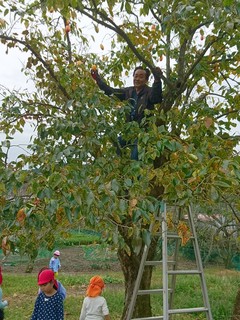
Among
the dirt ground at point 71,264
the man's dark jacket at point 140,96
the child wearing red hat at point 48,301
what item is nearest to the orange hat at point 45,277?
the child wearing red hat at point 48,301

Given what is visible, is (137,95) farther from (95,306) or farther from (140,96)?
(95,306)

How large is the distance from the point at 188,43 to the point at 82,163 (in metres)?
2.17

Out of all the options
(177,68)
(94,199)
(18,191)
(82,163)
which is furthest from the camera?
(177,68)

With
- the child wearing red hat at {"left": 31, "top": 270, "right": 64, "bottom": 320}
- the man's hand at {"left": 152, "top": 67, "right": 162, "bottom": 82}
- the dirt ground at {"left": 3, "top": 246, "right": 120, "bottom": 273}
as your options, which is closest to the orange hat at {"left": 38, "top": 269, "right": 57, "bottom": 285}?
the child wearing red hat at {"left": 31, "top": 270, "right": 64, "bottom": 320}

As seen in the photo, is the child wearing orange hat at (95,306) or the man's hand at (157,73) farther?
the child wearing orange hat at (95,306)

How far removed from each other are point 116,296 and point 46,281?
509cm

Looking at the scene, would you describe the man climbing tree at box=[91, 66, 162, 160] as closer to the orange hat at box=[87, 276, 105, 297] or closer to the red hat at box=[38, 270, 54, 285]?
the red hat at box=[38, 270, 54, 285]

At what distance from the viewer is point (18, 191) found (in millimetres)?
3420

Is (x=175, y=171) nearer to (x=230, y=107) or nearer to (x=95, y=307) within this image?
(x=95, y=307)

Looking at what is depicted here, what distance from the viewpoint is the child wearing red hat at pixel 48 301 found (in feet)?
14.8

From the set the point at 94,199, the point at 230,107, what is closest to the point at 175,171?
the point at 94,199

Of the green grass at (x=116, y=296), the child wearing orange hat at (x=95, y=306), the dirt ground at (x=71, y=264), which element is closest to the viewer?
the child wearing orange hat at (x=95, y=306)

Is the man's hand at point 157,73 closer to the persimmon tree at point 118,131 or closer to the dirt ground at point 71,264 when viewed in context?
the persimmon tree at point 118,131

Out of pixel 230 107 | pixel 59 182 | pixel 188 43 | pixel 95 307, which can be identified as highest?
pixel 188 43
